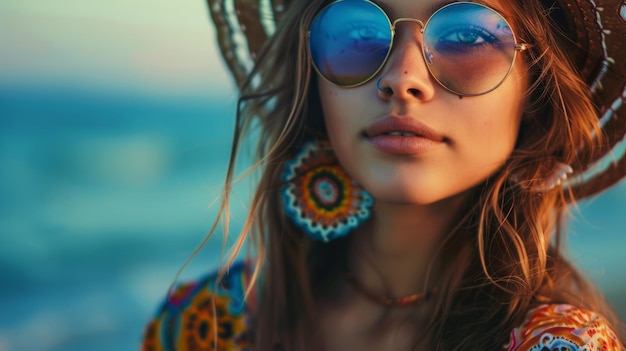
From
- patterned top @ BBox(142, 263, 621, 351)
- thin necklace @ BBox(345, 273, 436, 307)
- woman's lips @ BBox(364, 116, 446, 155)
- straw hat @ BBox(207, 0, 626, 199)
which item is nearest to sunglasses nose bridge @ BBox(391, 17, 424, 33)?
woman's lips @ BBox(364, 116, 446, 155)

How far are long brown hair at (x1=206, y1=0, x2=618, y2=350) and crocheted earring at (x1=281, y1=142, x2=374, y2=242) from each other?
0.11 feet

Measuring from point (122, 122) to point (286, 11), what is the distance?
2942 millimetres

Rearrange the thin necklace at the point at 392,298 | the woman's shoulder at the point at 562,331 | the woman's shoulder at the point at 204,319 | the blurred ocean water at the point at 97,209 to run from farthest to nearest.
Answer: the blurred ocean water at the point at 97,209 < the woman's shoulder at the point at 204,319 < the thin necklace at the point at 392,298 < the woman's shoulder at the point at 562,331

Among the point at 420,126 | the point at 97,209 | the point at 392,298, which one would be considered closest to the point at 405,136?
the point at 420,126

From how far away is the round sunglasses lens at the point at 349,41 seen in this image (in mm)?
1343

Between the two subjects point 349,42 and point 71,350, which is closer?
point 349,42

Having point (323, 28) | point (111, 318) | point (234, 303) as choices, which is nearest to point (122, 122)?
point (111, 318)

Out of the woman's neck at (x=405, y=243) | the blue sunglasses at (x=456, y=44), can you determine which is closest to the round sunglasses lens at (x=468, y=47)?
the blue sunglasses at (x=456, y=44)

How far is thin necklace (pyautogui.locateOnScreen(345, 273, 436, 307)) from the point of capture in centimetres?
153

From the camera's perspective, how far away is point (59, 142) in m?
4.22

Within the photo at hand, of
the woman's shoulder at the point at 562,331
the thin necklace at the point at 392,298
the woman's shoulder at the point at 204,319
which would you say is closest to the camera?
the woman's shoulder at the point at 562,331

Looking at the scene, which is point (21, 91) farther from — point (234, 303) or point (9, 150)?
point (234, 303)

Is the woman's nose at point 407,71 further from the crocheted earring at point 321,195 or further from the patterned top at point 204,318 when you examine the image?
the patterned top at point 204,318

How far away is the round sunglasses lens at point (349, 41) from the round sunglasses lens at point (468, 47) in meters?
0.09
